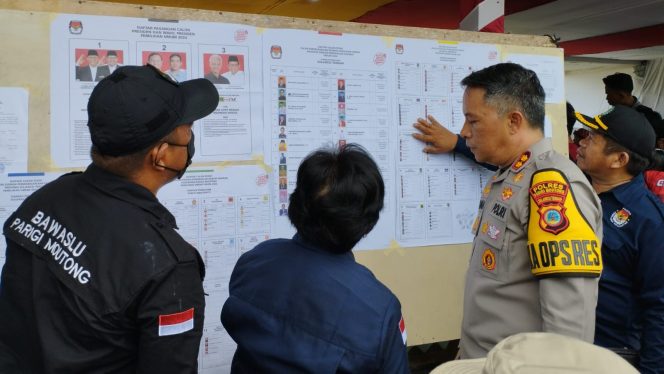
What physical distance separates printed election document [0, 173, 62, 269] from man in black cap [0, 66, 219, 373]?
0.67m

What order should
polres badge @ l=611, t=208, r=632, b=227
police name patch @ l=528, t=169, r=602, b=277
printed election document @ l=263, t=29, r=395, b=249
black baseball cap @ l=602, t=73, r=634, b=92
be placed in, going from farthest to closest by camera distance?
1. black baseball cap @ l=602, t=73, r=634, b=92
2. printed election document @ l=263, t=29, r=395, b=249
3. polres badge @ l=611, t=208, r=632, b=227
4. police name patch @ l=528, t=169, r=602, b=277

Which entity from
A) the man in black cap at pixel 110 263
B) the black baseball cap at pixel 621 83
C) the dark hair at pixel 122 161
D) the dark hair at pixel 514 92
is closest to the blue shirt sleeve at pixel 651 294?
the dark hair at pixel 514 92

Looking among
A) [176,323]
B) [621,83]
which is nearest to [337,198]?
[176,323]

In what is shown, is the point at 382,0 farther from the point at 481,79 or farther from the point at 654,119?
the point at 481,79

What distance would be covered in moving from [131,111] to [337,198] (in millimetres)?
447

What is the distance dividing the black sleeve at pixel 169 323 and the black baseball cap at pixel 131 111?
276 millimetres

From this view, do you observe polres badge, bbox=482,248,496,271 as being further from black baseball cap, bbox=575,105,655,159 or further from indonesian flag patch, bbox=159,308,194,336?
indonesian flag patch, bbox=159,308,194,336

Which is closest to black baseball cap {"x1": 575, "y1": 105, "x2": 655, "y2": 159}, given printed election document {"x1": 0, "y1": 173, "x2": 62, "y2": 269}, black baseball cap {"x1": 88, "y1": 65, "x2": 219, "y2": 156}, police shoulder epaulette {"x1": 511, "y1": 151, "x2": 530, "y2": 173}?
police shoulder epaulette {"x1": 511, "y1": 151, "x2": 530, "y2": 173}

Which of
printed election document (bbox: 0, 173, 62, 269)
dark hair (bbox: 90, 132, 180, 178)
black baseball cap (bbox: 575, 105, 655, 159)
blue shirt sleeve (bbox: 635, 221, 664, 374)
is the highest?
black baseball cap (bbox: 575, 105, 655, 159)

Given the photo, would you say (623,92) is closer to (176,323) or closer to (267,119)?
(267,119)

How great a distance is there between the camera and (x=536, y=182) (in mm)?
1385

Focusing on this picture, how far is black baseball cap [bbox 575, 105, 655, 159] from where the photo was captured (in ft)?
6.03

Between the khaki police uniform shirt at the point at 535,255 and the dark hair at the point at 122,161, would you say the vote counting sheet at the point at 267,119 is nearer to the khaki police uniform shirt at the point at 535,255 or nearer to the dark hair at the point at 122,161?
the khaki police uniform shirt at the point at 535,255

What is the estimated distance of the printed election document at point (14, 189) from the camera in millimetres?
1642
